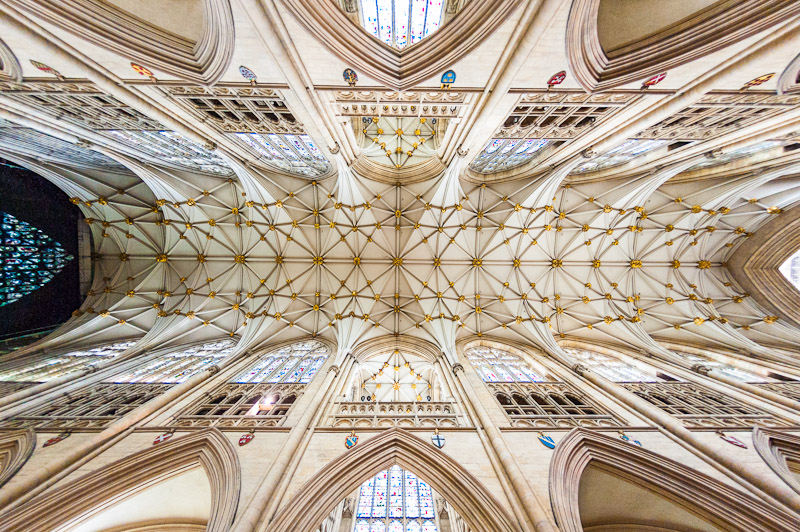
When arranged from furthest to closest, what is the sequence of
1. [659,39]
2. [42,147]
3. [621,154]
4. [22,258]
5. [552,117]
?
[621,154] → [22,258] → [42,147] → [552,117] → [659,39]

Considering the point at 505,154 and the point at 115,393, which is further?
the point at 505,154

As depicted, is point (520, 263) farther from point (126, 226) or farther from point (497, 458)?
point (126, 226)

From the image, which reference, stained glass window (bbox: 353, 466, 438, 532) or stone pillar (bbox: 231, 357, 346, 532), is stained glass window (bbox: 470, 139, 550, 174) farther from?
stained glass window (bbox: 353, 466, 438, 532)

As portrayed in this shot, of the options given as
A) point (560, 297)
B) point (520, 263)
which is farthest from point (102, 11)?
point (560, 297)

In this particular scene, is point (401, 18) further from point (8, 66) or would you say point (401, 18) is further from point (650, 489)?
point (650, 489)

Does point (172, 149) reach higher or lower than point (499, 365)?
higher

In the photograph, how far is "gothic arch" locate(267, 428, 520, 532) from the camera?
5.21 metres

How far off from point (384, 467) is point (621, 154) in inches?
536

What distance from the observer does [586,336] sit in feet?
50.1

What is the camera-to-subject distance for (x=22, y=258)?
37.6 ft

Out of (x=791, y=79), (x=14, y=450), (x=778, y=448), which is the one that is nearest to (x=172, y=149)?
(x=14, y=450)

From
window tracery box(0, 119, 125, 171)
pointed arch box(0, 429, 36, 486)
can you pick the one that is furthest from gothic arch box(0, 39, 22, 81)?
pointed arch box(0, 429, 36, 486)

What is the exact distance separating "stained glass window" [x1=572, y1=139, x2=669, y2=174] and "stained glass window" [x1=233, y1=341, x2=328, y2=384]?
557 inches

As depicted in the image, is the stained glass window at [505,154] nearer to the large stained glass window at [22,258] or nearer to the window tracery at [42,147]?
the window tracery at [42,147]
